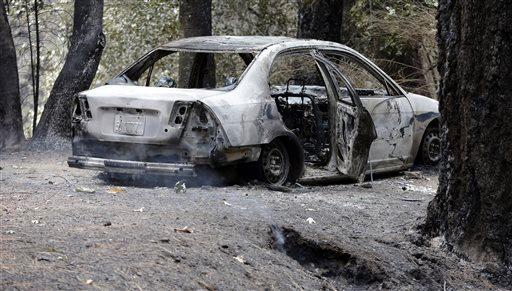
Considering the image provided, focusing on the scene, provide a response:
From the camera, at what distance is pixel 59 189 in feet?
30.8

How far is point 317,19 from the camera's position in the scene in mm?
16922

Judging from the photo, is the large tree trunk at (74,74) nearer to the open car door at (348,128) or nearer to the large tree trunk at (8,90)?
the large tree trunk at (8,90)

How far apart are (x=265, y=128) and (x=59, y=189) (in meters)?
2.18

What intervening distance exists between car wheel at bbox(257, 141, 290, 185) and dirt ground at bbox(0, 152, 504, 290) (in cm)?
19

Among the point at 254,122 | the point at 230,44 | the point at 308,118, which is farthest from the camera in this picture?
the point at 308,118

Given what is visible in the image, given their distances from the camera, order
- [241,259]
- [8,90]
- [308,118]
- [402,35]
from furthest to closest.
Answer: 1. [402,35]
2. [8,90]
3. [308,118]
4. [241,259]

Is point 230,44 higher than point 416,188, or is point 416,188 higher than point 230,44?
point 230,44

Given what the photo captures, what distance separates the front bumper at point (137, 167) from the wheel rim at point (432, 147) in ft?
13.4

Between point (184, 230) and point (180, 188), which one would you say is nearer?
point (184, 230)

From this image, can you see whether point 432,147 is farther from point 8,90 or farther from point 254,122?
point 8,90

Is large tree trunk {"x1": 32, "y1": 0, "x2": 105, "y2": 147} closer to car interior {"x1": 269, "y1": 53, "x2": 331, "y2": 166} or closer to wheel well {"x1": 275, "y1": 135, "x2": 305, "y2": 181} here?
car interior {"x1": 269, "y1": 53, "x2": 331, "y2": 166}

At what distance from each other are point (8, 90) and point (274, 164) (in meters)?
5.48

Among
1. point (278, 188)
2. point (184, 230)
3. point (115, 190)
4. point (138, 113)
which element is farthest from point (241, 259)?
point (278, 188)

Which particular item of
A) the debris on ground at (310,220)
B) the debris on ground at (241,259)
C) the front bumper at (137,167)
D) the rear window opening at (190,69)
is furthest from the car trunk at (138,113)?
the debris on ground at (241,259)
